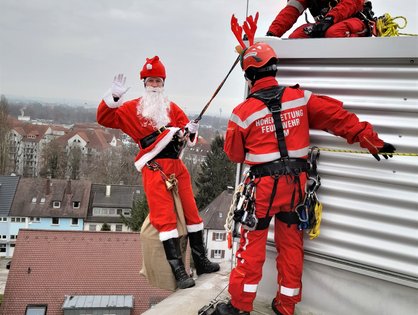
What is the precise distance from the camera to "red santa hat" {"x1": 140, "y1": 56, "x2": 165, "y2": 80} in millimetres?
4625

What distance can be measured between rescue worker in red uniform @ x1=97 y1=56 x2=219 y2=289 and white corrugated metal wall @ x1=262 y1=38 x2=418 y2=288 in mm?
1360

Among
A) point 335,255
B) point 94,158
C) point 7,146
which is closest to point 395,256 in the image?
point 335,255

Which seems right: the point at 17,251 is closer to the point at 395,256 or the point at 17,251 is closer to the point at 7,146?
the point at 395,256

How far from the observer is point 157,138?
455 cm

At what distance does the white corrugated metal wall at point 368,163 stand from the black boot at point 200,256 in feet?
4.48

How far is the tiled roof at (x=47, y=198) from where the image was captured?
3572cm

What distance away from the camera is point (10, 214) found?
35688mm

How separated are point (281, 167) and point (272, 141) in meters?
0.22

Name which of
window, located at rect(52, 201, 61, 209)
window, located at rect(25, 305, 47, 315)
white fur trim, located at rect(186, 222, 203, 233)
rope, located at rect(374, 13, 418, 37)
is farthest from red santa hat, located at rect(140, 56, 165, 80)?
window, located at rect(52, 201, 61, 209)

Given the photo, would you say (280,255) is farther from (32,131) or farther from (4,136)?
(32,131)

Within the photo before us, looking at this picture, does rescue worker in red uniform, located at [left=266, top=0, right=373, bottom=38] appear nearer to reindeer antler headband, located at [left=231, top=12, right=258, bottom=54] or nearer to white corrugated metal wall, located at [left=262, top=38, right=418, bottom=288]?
white corrugated metal wall, located at [left=262, top=38, right=418, bottom=288]

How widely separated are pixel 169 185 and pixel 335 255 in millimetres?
1741

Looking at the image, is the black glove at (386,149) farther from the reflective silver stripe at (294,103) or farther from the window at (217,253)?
the window at (217,253)

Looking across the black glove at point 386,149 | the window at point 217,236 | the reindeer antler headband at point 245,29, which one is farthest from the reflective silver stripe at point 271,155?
the window at point 217,236
